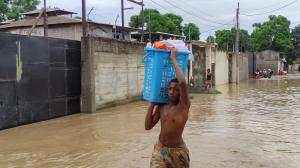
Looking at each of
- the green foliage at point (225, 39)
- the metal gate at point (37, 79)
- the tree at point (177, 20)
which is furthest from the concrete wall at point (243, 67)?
the metal gate at point (37, 79)

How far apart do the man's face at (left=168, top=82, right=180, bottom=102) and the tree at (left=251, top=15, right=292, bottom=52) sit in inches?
2889

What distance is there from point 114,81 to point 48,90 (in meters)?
4.19

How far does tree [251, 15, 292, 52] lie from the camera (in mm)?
74750

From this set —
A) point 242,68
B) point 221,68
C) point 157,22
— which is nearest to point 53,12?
point 221,68

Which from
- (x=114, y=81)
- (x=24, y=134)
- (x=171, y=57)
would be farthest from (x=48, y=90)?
(x=171, y=57)

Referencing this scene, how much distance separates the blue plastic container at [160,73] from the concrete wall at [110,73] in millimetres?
11215

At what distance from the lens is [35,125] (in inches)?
496

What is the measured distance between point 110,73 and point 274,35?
63.5 metres

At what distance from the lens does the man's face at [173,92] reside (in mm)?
4227

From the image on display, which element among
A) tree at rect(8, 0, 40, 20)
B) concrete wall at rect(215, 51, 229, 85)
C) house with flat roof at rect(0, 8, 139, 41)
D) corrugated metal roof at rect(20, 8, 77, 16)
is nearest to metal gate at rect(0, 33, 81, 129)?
house with flat roof at rect(0, 8, 139, 41)

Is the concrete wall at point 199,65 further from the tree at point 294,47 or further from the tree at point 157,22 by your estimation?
the tree at point 294,47

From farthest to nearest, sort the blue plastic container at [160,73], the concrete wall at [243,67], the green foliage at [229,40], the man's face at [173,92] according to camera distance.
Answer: the green foliage at [229,40], the concrete wall at [243,67], the blue plastic container at [160,73], the man's face at [173,92]

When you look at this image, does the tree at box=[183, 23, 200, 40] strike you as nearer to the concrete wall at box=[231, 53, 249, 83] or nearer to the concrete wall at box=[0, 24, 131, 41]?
the concrete wall at box=[231, 53, 249, 83]

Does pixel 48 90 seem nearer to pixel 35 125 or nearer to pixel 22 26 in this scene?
pixel 35 125
